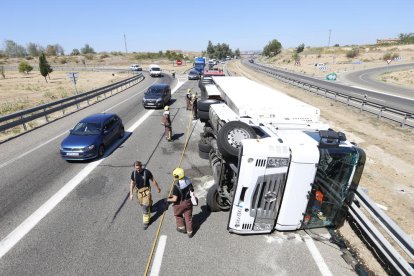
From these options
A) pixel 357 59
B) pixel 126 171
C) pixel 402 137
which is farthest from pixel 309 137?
pixel 357 59

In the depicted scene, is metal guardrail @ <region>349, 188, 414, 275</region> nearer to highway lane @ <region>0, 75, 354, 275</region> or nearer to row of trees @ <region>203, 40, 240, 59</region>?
highway lane @ <region>0, 75, 354, 275</region>

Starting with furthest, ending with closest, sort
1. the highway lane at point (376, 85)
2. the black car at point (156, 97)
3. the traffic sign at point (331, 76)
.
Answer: the traffic sign at point (331, 76) → the highway lane at point (376, 85) → the black car at point (156, 97)

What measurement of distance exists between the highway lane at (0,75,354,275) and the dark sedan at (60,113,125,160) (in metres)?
2.35

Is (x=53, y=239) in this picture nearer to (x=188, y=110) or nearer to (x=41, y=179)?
(x=41, y=179)

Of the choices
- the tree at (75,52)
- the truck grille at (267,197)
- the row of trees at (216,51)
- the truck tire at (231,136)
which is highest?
the truck tire at (231,136)

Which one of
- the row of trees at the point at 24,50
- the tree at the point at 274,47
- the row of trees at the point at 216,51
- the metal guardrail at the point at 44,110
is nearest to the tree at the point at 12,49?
the row of trees at the point at 24,50

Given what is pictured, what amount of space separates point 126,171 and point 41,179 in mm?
2999

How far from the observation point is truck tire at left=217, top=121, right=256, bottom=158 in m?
7.10

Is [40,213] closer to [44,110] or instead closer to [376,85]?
[44,110]

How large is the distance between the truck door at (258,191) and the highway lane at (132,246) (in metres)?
0.42

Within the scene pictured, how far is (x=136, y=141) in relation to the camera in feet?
45.7

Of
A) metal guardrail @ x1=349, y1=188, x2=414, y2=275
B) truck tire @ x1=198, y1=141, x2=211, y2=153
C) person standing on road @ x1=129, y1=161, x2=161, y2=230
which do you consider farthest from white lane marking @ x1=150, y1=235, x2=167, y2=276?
truck tire @ x1=198, y1=141, x2=211, y2=153

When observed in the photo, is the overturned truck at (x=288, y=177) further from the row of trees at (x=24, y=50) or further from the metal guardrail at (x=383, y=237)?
the row of trees at (x=24, y=50)

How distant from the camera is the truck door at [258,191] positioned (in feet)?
19.3
